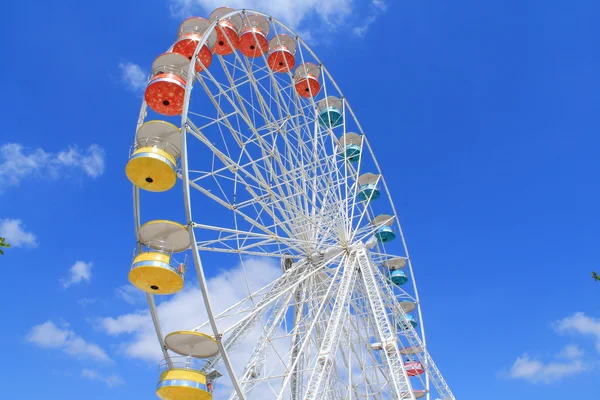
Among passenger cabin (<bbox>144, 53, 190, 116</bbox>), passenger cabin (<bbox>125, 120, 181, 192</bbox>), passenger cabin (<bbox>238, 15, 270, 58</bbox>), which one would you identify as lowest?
passenger cabin (<bbox>125, 120, 181, 192</bbox>)

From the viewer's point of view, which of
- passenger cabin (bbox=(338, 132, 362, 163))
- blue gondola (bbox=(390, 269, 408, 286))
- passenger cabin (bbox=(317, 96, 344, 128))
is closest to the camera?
passenger cabin (bbox=(317, 96, 344, 128))

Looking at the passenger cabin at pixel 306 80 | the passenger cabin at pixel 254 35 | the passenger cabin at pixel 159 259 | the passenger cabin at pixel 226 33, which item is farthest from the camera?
the passenger cabin at pixel 306 80

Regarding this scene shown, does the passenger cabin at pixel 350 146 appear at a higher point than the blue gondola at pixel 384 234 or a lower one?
higher

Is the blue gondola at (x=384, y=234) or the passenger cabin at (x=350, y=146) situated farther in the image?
the blue gondola at (x=384, y=234)

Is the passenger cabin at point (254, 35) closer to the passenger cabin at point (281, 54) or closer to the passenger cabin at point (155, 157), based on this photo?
the passenger cabin at point (281, 54)

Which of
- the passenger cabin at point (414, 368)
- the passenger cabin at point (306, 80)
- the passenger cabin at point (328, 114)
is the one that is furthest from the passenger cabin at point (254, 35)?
the passenger cabin at point (414, 368)

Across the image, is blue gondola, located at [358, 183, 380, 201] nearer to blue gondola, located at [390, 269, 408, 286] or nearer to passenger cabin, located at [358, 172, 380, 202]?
passenger cabin, located at [358, 172, 380, 202]

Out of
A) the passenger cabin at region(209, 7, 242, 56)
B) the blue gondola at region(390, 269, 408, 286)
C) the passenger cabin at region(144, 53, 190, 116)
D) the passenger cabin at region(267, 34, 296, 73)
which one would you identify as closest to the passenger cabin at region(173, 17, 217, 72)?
the passenger cabin at region(209, 7, 242, 56)

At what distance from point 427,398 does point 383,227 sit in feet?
21.8

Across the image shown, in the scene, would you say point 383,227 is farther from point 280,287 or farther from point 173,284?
point 173,284

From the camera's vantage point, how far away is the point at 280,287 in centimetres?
1448

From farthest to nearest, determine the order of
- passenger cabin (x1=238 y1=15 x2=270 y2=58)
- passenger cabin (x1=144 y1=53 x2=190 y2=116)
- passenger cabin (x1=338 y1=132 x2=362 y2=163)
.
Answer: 1. passenger cabin (x1=338 y1=132 x2=362 y2=163)
2. passenger cabin (x1=238 y1=15 x2=270 y2=58)
3. passenger cabin (x1=144 y1=53 x2=190 y2=116)

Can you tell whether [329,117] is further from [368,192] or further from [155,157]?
[155,157]

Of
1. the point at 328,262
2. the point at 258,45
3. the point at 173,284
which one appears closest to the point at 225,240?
the point at 173,284
